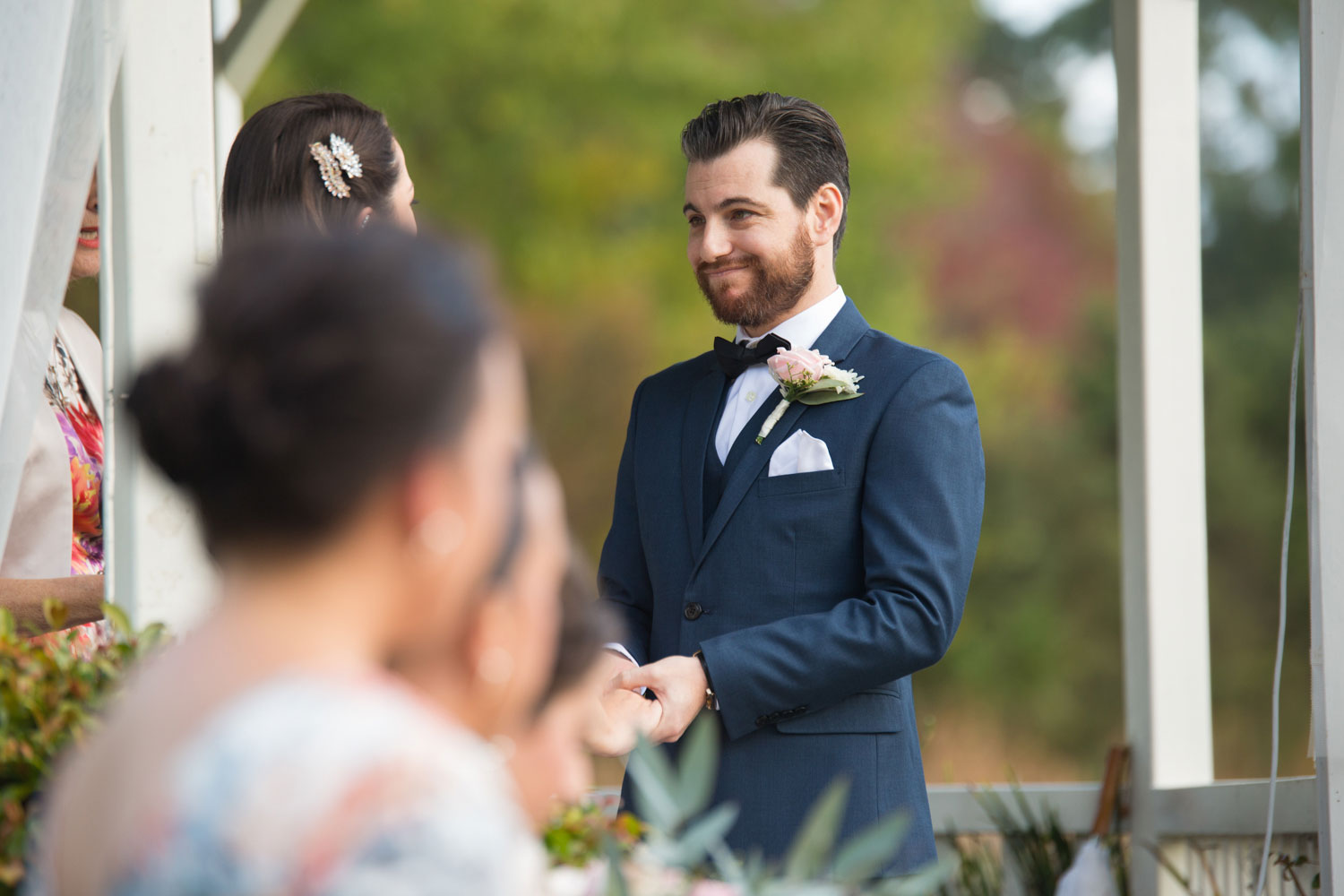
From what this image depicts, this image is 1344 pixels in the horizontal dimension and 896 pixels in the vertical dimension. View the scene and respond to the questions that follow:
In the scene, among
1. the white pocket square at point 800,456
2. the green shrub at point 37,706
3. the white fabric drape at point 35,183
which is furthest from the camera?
the white pocket square at point 800,456

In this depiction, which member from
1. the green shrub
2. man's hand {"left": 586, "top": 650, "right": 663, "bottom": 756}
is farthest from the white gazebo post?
the green shrub

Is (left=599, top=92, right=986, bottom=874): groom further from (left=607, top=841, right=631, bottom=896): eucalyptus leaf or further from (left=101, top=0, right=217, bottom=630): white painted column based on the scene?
(left=607, top=841, right=631, bottom=896): eucalyptus leaf

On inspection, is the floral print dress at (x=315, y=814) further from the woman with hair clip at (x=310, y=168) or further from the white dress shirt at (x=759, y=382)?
the white dress shirt at (x=759, y=382)

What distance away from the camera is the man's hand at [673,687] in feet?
7.80

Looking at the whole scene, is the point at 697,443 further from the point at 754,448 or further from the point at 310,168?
the point at 310,168

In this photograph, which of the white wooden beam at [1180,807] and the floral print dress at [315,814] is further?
the white wooden beam at [1180,807]

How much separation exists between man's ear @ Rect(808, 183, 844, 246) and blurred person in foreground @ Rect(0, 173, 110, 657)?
1.34m

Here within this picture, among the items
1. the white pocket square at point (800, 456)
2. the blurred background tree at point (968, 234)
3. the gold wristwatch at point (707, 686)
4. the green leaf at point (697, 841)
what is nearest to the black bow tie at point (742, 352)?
the white pocket square at point (800, 456)

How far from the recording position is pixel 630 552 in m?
2.90

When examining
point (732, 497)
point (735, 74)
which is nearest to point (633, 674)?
point (732, 497)

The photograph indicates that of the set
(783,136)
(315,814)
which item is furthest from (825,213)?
(315,814)

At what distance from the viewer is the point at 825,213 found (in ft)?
9.48

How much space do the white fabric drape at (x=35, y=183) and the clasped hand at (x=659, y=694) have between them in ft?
3.14

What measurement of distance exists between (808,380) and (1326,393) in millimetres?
902
